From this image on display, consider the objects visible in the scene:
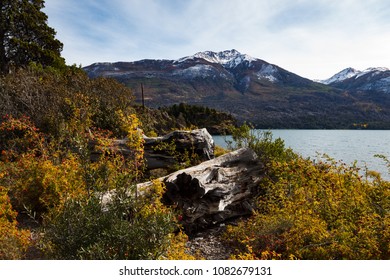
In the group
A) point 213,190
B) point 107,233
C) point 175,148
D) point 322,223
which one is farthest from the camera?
point 175,148

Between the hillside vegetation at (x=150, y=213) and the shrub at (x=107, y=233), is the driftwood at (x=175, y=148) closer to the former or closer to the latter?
the hillside vegetation at (x=150, y=213)

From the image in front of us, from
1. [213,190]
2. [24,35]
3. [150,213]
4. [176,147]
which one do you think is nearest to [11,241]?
[150,213]

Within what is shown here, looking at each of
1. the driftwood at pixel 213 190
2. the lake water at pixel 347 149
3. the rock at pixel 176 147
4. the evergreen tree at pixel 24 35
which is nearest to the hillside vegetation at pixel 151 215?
the driftwood at pixel 213 190

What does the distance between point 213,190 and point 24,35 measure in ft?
107

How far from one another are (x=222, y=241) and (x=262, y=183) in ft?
9.32

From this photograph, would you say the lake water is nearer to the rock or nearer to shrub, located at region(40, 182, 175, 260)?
the rock

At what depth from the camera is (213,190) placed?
836 cm

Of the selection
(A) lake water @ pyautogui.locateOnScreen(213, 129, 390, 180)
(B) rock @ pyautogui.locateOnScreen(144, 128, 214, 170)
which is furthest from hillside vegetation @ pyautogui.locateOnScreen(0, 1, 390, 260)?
(B) rock @ pyautogui.locateOnScreen(144, 128, 214, 170)

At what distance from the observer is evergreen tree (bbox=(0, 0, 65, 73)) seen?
29672 millimetres

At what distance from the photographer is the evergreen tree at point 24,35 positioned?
2967 cm

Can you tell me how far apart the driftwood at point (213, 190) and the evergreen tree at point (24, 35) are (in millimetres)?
28755

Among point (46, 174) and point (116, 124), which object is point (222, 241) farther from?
point (116, 124)

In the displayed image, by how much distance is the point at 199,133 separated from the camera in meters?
12.6

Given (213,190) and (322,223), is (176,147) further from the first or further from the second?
(322,223)
